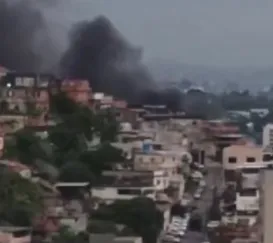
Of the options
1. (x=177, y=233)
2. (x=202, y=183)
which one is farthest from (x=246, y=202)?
(x=202, y=183)

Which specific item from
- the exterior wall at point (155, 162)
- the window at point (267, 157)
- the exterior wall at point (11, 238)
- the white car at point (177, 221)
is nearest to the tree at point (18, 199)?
the exterior wall at point (11, 238)

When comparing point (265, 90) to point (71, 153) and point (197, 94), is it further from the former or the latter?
point (71, 153)

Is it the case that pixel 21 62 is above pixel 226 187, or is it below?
above

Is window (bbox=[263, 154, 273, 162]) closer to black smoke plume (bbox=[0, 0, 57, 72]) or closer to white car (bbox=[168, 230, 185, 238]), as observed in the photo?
white car (bbox=[168, 230, 185, 238])

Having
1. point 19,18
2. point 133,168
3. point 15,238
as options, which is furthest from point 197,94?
point 15,238

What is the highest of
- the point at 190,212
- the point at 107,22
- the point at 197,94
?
the point at 107,22

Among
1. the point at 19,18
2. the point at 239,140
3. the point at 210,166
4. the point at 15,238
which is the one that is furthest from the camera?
the point at 19,18

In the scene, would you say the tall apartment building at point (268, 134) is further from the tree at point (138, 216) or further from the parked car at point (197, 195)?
the tree at point (138, 216)

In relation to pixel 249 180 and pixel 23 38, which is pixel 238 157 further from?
pixel 23 38
